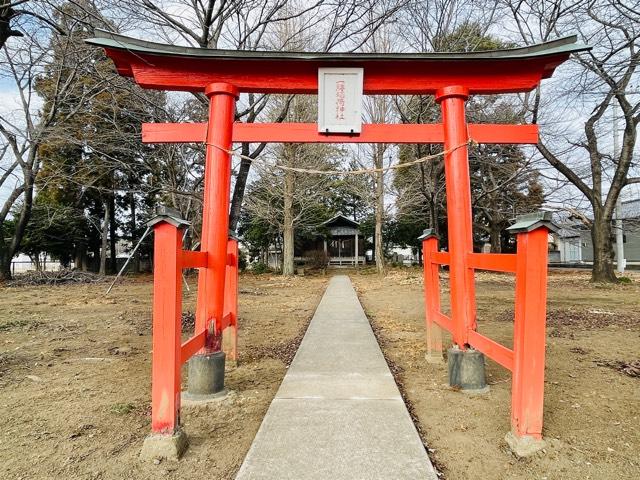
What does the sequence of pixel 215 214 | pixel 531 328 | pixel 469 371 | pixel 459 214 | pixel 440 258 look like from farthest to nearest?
pixel 440 258 → pixel 459 214 → pixel 215 214 → pixel 469 371 → pixel 531 328

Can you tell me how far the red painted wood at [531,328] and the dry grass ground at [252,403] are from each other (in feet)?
0.86

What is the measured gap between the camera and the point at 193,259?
3232 millimetres

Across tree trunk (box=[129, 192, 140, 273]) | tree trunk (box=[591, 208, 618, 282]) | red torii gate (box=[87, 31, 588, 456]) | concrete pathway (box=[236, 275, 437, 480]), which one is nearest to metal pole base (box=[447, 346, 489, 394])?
red torii gate (box=[87, 31, 588, 456])

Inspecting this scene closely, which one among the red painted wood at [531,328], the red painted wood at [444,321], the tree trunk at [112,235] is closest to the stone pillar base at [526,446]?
the red painted wood at [531,328]

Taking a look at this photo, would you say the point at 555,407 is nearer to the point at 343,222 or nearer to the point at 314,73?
the point at 314,73

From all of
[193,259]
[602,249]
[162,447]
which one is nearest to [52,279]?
[193,259]

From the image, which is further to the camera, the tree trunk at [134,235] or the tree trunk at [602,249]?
the tree trunk at [134,235]

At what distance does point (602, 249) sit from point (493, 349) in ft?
43.7

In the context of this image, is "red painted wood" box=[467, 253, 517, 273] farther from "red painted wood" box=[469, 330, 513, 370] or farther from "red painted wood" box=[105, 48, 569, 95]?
"red painted wood" box=[105, 48, 569, 95]

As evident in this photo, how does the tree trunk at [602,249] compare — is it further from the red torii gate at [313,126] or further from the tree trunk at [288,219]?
the tree trunk at [288,219]

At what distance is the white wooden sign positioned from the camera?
406 centimetres

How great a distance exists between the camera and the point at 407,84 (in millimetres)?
4180

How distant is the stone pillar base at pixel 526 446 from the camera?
247 cm

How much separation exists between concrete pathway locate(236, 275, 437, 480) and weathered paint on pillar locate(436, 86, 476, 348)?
0.91 m
